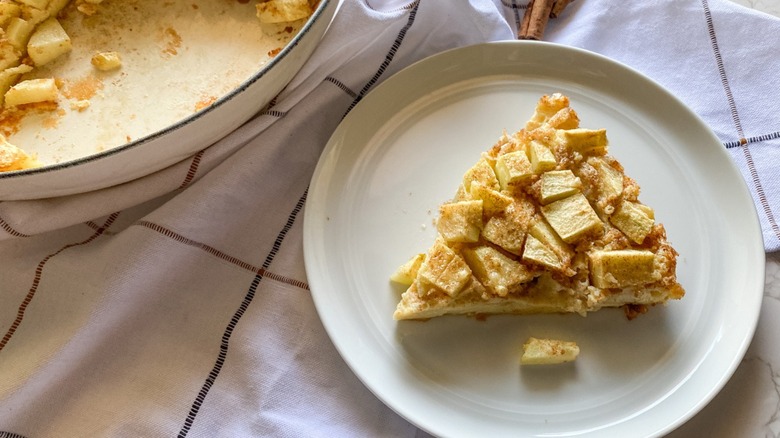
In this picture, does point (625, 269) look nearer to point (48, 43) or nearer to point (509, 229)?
point (509, 229)

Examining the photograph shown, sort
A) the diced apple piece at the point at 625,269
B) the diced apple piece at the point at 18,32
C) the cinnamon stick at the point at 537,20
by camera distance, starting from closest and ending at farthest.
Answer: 1. the diced apple piece at the point at 625,269
2. the diced apple piece at the point at 18,32
3. the cinnamon stick at the point at 537,20

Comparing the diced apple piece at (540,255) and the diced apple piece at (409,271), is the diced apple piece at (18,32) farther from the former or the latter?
the diced apple piece at (540,255)

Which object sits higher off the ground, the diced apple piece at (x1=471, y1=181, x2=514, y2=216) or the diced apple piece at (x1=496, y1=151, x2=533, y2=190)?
the diced apple piece at (x1=496, y1=151, x2=533, y2=190)

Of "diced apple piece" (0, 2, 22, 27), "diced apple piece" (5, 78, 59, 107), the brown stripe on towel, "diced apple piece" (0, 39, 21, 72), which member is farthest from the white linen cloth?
"diced apple piece" (0, 2, 22, 27)

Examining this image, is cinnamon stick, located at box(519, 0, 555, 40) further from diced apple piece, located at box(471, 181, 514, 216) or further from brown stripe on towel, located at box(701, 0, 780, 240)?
diced apple piece, located at box(471, 181, 514, 216)

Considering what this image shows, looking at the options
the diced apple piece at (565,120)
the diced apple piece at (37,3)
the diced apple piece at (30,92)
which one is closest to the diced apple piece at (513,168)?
the diced apple piece at (565,120)
